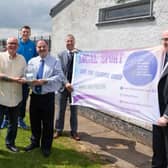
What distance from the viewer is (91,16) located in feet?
27.6

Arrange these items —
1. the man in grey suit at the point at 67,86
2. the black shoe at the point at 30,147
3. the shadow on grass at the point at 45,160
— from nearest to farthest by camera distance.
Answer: the shadow on grass at the point at 45,160 → the black shoe at the point at 30,147 → the man in grey suit at the point at 67,86

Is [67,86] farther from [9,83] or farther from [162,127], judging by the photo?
[162,127]

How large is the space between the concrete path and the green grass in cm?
23

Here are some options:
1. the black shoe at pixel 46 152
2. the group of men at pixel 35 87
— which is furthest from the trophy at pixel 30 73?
the black shoe at pixel 46 152

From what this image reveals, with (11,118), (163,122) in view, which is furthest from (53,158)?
(163,122)

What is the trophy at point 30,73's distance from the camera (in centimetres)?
538

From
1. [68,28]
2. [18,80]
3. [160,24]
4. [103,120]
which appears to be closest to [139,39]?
[160,24]

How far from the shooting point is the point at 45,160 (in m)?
5.44

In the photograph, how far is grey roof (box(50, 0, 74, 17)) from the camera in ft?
31.5

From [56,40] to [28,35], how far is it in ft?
11.7

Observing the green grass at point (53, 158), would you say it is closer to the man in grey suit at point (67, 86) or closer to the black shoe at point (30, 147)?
the black shoe at point (30, 147)

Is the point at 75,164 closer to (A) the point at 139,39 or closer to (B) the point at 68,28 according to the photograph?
(A) the point at 139,39

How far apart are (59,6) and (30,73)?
4.99m

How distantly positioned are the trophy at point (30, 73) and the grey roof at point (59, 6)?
4354 mm
